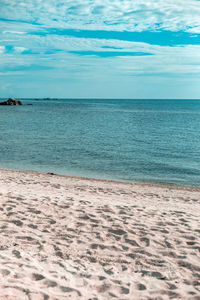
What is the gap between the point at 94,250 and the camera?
6664 millimetres

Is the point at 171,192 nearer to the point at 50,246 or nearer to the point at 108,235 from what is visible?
the point at 108,235

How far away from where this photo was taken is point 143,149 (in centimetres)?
2758

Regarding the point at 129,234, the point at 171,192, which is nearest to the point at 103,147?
the point at 171,192

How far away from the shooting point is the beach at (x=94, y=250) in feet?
17.0

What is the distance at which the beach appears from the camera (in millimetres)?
5184

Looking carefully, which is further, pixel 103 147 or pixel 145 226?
pixel 103 147

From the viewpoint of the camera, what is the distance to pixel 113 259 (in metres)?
6.33

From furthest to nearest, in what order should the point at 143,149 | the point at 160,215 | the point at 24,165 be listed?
the point at 143,149, the point at 24,165, the point at 160,215

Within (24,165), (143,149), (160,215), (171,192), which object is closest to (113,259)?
(160,215)

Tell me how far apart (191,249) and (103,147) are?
21.6 meters

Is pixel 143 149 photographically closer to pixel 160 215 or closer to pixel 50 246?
pixel 160 215

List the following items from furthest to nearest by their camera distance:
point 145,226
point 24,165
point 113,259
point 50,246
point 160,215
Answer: point 24,165 < point 160,215 < point 145,226 < point 50,246 < point 113,259

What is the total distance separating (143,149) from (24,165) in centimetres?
1135

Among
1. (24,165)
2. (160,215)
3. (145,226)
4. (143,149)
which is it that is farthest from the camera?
(143,149)
